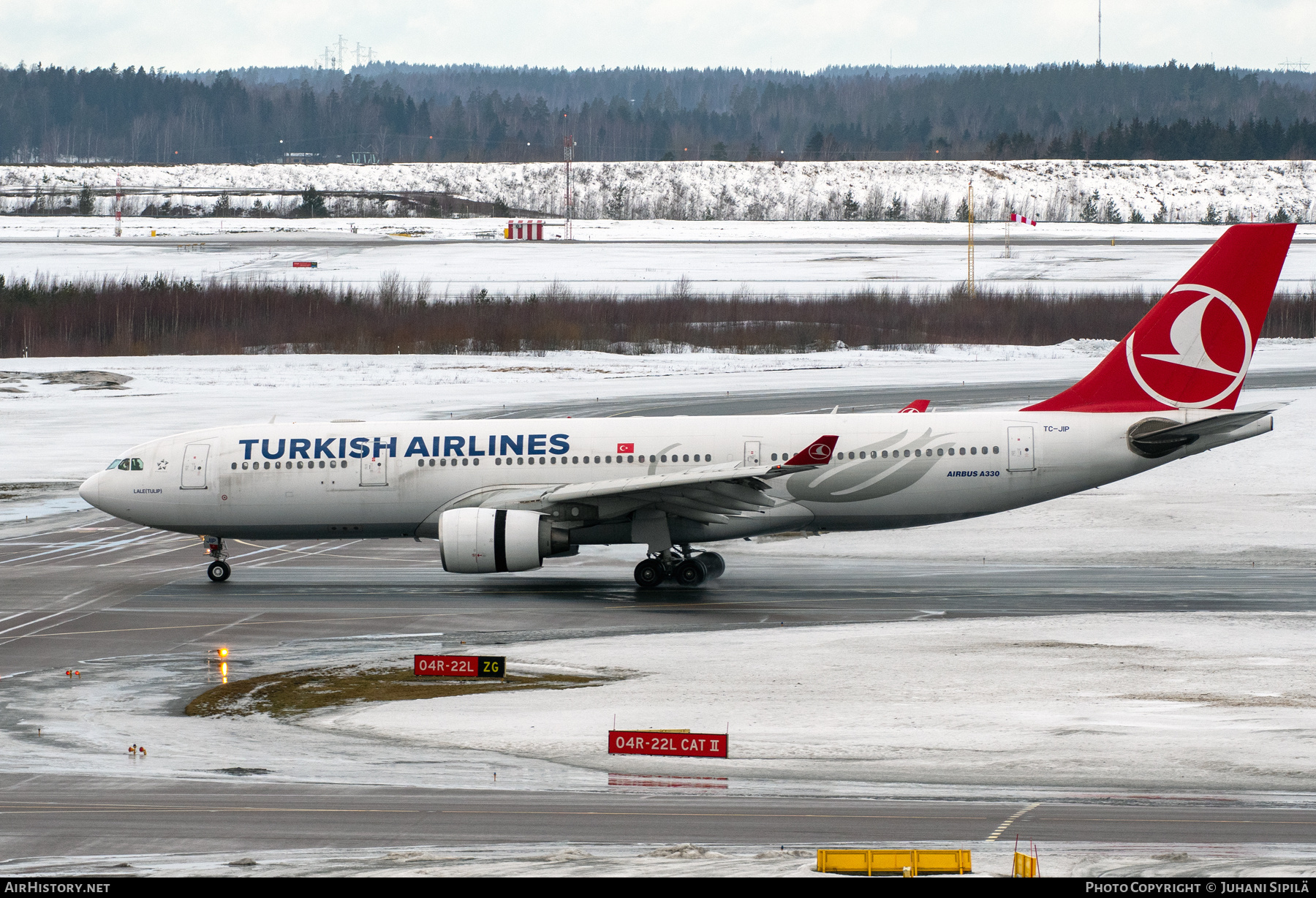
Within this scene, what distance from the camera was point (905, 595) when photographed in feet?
99.6

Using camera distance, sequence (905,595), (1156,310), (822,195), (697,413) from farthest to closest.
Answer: (822,195) → (697,413) → (1156,310) → (905,595)

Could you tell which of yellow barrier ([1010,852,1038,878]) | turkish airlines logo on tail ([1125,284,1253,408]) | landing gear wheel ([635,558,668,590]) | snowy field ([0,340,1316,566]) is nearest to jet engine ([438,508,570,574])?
landing gear wheel ([635,558,668,590])

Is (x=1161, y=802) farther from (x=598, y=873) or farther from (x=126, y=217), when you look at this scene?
(x=126, y=217)

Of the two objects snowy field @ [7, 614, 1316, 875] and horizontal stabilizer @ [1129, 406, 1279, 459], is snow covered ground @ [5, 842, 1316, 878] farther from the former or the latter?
horizontal stabilizer @ [1129, 406, 1279, 459]

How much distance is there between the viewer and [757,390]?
6103 centimetres

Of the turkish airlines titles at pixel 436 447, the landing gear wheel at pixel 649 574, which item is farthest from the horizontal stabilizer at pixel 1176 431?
the turkish airlines titles at pixel 436 447

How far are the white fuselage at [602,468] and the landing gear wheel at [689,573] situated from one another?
0.61 metres

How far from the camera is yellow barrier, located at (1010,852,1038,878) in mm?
12296

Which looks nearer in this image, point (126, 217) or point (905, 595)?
point (905, 595)

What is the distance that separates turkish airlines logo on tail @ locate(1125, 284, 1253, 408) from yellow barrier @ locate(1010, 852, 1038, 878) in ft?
70.2

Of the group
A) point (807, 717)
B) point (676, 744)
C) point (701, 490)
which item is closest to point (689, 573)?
point (701, 490)

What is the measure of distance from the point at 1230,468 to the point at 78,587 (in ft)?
112

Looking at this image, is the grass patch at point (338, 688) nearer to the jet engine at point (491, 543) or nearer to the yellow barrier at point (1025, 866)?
the jet engine at point (491, 543)

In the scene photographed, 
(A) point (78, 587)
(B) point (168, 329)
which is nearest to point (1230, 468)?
(A) point (78, 587)
